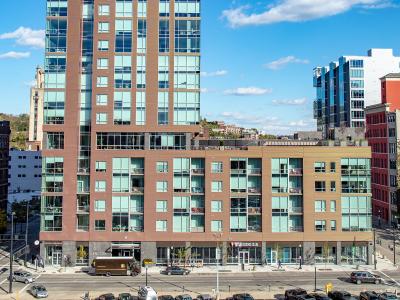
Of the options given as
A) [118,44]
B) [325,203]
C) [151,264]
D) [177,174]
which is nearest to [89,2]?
[118,44]

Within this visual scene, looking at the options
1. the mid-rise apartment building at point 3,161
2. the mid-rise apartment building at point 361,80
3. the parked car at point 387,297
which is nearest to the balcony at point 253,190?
the parked car at point 387,297

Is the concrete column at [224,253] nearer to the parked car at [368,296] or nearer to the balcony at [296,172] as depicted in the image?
the balcony at [296,172]

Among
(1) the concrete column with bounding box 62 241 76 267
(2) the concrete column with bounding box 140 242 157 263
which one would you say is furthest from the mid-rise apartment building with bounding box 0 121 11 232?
(2) the concrete column with bounding box 140 242 157 263

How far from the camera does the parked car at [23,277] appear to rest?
6812 centimetres

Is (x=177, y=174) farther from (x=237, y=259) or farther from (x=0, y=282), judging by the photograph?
(x=0, y=282)

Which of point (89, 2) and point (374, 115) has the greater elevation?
point (89, 2)

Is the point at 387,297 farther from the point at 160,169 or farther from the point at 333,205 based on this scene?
the point at 160,169

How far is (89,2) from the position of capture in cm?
8350

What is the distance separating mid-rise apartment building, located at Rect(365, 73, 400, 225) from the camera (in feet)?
368

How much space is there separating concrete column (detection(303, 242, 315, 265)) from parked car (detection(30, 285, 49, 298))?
138ft

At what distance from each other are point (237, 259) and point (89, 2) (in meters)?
51.7

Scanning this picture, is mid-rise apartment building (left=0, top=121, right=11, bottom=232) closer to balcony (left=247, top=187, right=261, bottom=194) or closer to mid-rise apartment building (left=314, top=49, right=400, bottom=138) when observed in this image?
balcony (left=247, top=187, right=261, bottom=194)

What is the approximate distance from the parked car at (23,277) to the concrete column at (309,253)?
143 ft

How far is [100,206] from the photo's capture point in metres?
79.5
